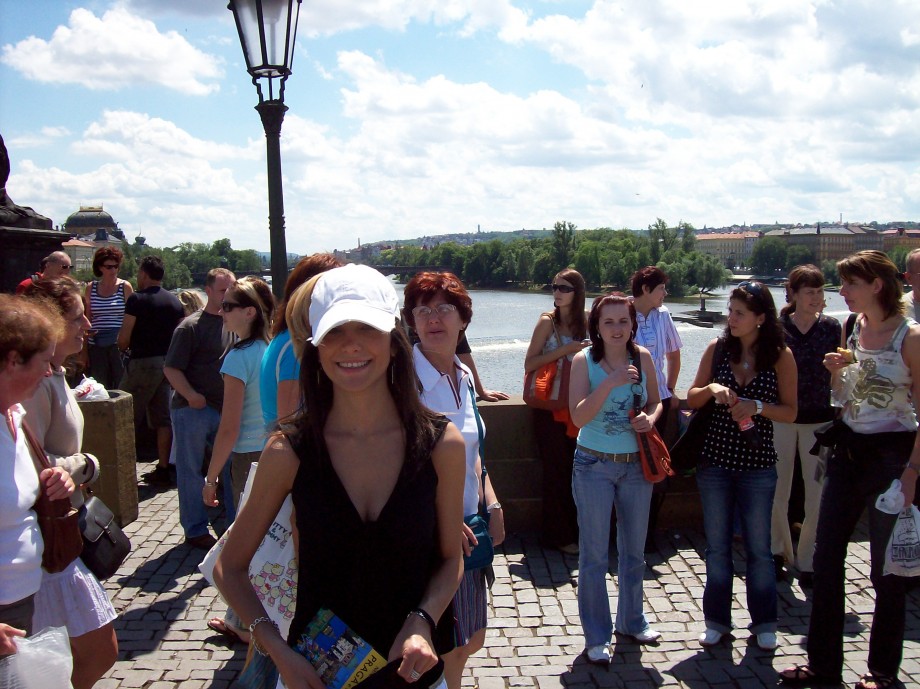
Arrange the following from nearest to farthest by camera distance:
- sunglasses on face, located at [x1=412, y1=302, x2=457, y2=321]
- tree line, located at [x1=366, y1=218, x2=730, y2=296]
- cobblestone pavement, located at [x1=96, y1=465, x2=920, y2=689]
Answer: sunglasses on face, located at [x1=412, y1=302, x2=457, y2=321] < cobblestone pavement, located at [x1=96, y1=465, x2=920, y2=689] < tree line, located at [x1=366, y1=218, x2=730, y2=296]

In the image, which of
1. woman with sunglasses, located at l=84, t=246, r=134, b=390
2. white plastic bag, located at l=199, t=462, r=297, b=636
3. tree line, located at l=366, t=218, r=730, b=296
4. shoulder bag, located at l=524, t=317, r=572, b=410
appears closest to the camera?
white plastic bag, located at l=199, t=462, r=297, b=636

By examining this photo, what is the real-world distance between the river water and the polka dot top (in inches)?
345

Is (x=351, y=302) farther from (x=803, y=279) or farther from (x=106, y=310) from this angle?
(x=106, y=310)

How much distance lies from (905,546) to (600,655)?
137 centimetres

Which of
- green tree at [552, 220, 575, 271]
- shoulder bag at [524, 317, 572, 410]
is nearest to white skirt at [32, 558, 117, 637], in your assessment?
shoulder bag at [524, 317, 572, 410]

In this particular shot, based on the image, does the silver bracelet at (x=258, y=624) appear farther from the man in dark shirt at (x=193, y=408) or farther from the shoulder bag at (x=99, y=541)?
the man in dark shirt at (x=193, y=408)

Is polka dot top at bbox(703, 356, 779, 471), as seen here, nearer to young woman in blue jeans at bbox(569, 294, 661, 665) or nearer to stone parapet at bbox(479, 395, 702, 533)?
young woman in blue jeans at bbox(569, 294, 661, 665)

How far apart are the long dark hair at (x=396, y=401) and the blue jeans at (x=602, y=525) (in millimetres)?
1999

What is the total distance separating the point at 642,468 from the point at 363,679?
2.30 m

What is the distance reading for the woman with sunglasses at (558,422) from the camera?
17.0ft

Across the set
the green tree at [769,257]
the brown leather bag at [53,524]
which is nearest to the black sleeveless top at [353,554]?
the brown leather bag at [53,524]

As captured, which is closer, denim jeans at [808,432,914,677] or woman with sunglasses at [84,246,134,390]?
denim jeans at [808,432,914,677]

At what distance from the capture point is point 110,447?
5.79 m

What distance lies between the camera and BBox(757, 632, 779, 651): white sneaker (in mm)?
3973
